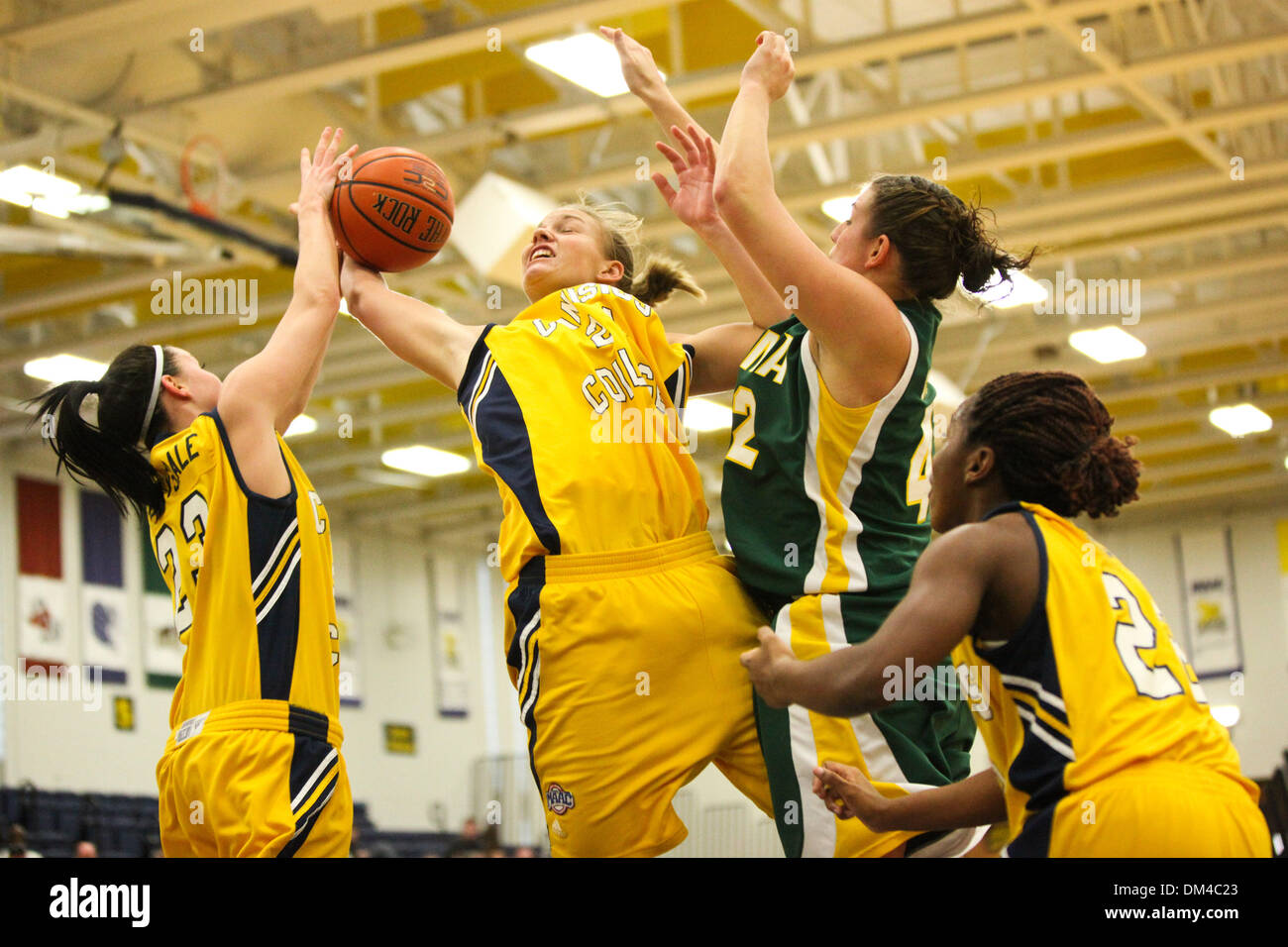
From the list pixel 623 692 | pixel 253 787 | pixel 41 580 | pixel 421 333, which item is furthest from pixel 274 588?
pixel 41 580

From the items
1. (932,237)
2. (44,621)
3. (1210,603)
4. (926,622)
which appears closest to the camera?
(926,622)

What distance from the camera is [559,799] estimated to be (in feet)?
9.96

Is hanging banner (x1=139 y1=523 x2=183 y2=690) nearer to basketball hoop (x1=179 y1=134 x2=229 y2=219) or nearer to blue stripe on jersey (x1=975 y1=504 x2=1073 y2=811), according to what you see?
basketball hoop (x1=179 y1=134 x2=229 y2=219)

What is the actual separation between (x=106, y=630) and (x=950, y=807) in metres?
15.1

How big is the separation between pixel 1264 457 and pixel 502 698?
1142 cm

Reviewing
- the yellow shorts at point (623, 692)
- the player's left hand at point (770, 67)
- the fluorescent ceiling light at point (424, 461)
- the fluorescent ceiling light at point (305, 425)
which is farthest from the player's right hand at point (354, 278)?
the fluorescent ceiling light at point (424, 461)

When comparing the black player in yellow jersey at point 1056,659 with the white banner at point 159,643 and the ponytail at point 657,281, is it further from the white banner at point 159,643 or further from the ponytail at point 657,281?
the white banner at point 159,643

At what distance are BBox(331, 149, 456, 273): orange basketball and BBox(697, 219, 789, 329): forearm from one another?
2.43 ft

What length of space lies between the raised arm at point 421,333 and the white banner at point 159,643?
14.1 m

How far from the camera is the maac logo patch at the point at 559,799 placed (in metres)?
3.02

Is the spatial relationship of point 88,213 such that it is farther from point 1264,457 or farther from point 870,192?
point 1264,457

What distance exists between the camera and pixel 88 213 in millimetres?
10039

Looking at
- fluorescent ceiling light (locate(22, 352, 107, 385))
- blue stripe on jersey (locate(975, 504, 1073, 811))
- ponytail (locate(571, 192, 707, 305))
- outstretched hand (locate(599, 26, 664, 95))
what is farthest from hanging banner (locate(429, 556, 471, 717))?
blue stripe on jersey (locate(975, 504, 1073, 811))
